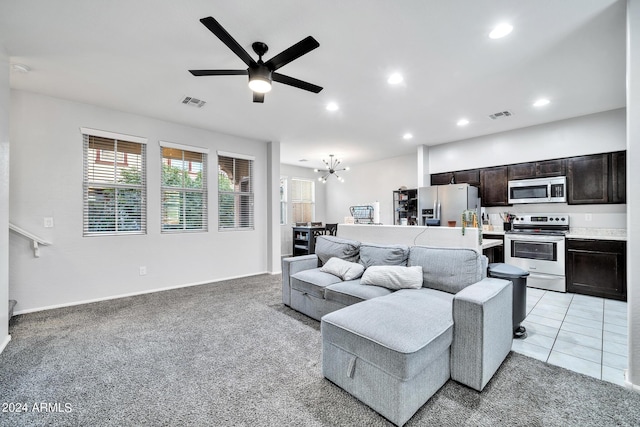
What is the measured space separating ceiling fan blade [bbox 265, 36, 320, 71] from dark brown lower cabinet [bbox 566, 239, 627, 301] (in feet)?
15.9

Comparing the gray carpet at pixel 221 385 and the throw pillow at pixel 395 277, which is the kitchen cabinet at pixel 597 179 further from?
the throw pillow at pixel 395 277

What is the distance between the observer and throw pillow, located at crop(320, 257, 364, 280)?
3.09 m

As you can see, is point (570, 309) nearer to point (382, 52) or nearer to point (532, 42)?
point (532, 42)

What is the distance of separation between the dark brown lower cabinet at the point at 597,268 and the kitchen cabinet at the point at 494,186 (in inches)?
50.7

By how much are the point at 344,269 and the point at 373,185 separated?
5147mm

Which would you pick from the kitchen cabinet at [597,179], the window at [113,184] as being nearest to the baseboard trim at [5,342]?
the window at [113,184]

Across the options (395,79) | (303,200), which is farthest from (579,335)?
(303,200)

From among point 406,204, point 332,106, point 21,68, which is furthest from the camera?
point 406,204

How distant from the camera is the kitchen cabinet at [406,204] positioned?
6.70m

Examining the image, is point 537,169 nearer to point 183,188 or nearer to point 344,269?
point 344,269

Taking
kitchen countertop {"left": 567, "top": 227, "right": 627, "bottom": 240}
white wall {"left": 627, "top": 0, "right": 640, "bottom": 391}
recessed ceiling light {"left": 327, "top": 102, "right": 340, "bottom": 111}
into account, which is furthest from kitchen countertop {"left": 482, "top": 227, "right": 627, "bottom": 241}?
recessed ceiling light {"left": 327, "top": 102, "right": 340, "bottom": 111}

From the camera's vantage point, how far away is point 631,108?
1.92 meters

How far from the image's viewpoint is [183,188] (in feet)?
15.6

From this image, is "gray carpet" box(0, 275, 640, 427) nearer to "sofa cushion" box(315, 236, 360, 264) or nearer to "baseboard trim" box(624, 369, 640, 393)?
"baseboard trim" box(624, 369, 640, 393)
